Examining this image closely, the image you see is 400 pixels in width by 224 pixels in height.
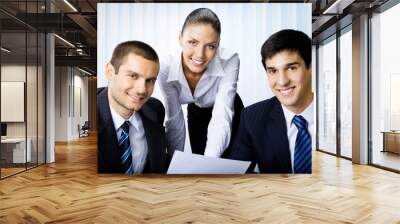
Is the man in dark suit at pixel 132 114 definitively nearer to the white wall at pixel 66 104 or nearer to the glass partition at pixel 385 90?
the glass partition at pixel 385 90

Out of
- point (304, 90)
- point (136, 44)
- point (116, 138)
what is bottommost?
point (116, 138)

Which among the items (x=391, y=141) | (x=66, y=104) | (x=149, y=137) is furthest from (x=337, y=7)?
(x=66, y=104)

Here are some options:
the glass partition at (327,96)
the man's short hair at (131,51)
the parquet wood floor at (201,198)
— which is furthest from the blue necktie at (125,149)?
the glass partition at (327,96)

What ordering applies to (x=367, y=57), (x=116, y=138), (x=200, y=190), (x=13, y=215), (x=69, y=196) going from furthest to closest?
1. (x=367, y=57)
2. (x=116, y=138)
3. (x=200, y=190)
4. (x=69, y=196)
5. (x=13, y=215)

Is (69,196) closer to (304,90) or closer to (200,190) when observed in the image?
(200,190)

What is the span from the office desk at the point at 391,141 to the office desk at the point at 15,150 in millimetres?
6722

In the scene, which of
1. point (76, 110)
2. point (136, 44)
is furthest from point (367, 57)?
point (76, 110)

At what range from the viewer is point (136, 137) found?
645 cm

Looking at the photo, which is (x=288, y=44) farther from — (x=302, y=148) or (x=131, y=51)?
(x=131, y=51)

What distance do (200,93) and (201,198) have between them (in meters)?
2.03

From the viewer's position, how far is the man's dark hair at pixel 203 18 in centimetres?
654

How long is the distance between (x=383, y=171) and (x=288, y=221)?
4.25 meters

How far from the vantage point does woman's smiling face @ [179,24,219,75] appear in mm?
6469

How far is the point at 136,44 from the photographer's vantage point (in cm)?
655
